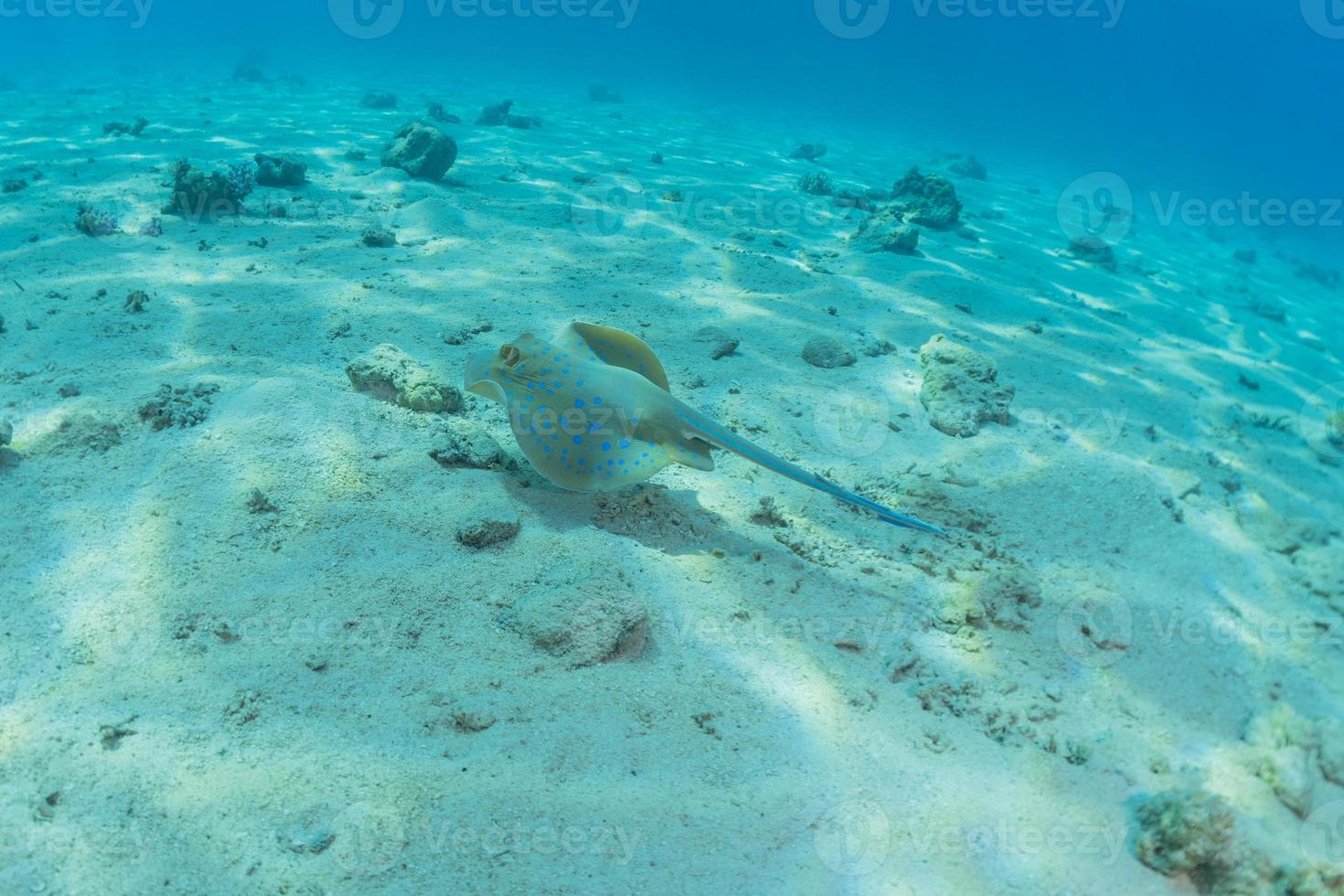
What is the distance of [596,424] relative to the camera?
3.88 meters

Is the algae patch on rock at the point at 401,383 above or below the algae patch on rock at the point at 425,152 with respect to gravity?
below

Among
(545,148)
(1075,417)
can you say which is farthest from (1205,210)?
(1075,417)

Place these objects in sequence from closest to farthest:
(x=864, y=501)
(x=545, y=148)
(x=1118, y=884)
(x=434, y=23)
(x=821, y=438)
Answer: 1. (x=1118, y=884)
2. (x=864, y=501)
3. (x=821, y=438)
4. (x=545, y=148)
5. (x=434, y=23)

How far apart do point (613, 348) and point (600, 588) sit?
2022mm

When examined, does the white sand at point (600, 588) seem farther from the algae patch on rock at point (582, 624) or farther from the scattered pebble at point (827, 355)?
the scattered pebble at point (827, 355)

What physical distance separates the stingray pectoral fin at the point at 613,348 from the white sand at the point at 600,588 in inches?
31.9

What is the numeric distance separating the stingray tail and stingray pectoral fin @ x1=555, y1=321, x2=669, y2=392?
840 millimetres

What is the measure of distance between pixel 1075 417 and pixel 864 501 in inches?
165

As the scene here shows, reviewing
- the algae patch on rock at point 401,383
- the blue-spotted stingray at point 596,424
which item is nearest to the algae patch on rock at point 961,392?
the blue-spotted stingray at point 596,424

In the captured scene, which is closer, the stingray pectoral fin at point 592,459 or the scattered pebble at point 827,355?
the stingray pectoral fin at point 592,459

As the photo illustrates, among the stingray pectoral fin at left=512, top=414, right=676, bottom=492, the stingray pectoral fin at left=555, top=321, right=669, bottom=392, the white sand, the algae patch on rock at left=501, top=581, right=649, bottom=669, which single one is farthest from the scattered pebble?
the algae patch on rock at left=501, top=581, right=649, bottom=669

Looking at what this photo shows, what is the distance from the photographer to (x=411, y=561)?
11.8 feet

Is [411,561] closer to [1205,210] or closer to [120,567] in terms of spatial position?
[120,567]

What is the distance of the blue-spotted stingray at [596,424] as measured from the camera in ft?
12.5
